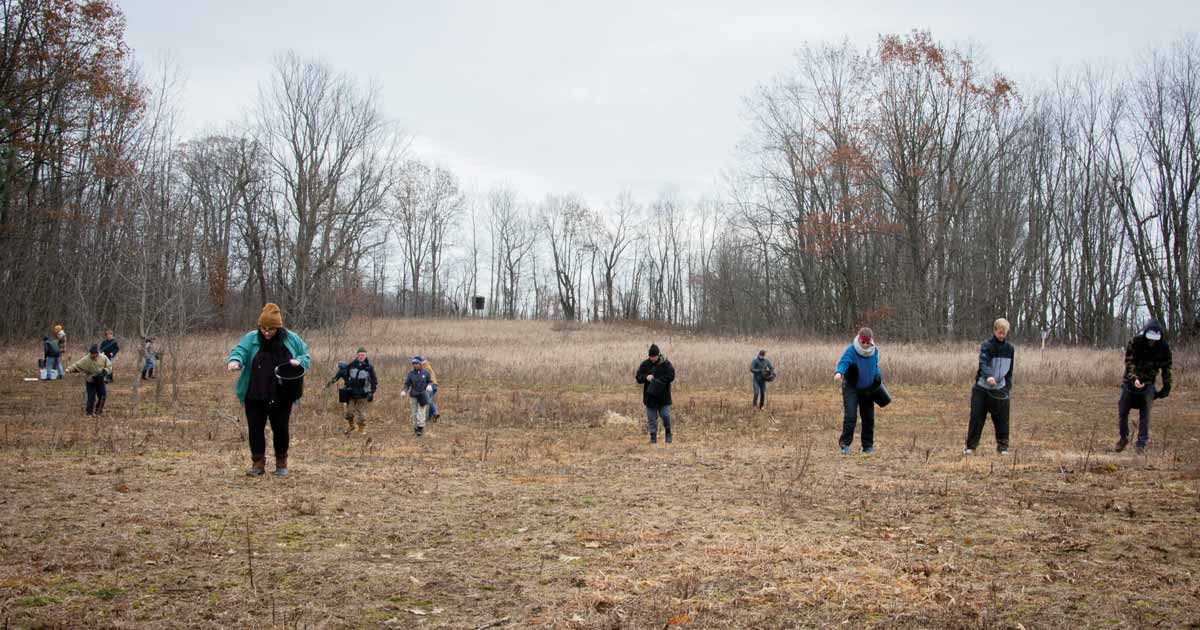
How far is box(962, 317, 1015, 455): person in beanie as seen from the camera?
10.0 m

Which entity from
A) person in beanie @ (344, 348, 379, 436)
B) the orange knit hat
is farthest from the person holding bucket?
person in beanie @ (344, 348, 379, 436)

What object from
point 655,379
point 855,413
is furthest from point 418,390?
point 855,413

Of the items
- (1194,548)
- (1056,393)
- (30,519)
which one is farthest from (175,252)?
(1056,393)

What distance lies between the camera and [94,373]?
15289 millimetres

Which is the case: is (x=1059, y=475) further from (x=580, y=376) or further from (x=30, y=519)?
(x=580, y=376)

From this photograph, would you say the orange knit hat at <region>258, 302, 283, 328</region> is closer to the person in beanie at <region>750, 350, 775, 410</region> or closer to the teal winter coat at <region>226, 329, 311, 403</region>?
the teal winter coat at <region>226, 329, 311, 403</region>

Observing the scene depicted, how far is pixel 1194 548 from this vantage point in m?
5.59

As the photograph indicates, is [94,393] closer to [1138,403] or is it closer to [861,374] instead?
[861,374]

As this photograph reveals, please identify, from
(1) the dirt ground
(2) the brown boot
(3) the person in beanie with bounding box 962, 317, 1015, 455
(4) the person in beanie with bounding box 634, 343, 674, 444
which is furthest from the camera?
(4) the person in beanie with bounding box 634, 343, 674, 444

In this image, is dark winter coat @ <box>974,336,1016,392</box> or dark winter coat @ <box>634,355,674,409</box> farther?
dark winter coat @ <box>634,355,674,409</box>

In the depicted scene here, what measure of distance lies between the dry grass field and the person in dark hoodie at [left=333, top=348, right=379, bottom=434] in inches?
19.8

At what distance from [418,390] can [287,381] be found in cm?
669

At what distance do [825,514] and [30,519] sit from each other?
630 cm

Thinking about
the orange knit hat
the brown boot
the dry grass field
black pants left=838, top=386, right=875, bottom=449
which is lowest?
the dry grass field
